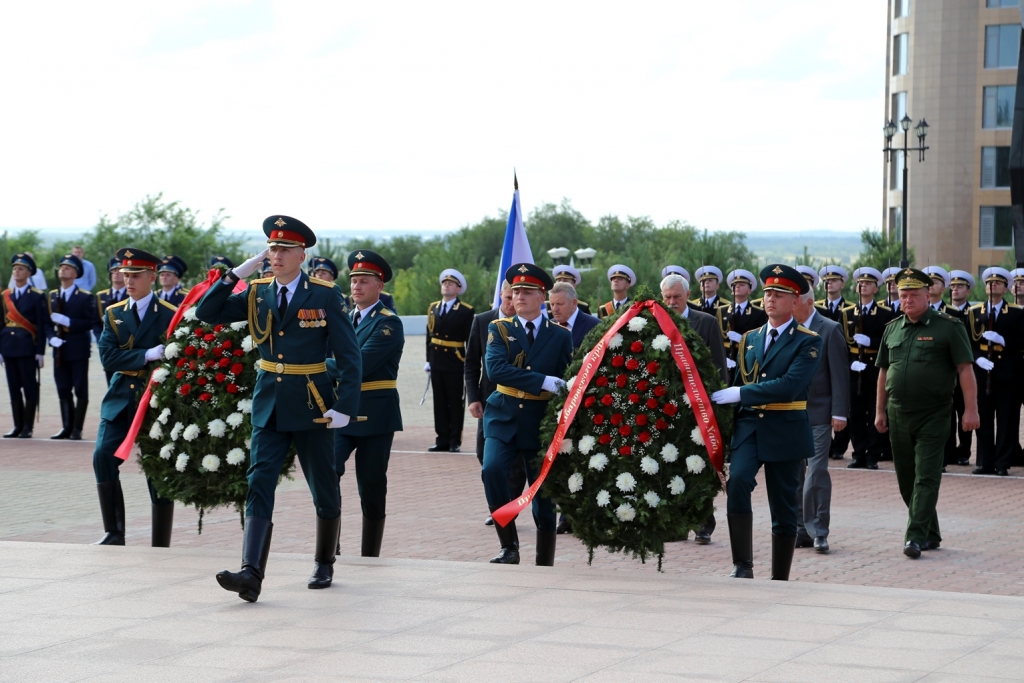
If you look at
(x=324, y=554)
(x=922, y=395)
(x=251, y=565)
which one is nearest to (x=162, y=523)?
(x=324, y=554)

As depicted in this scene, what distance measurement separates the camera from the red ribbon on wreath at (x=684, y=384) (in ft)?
26.1

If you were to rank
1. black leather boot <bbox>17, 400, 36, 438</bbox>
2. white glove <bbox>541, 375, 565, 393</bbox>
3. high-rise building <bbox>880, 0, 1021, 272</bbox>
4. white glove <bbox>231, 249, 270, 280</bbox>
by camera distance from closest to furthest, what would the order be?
white glove <bbox>231, 249, 270, 280</bbox>, white glove <bbox>541, 375, 565, 393</bbox>, black leather boot <bbox>17, 400, 36, 438</bbox>, high-rise building <bbox>880, 0, 1021, 272</bbox>

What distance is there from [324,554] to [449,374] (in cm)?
873

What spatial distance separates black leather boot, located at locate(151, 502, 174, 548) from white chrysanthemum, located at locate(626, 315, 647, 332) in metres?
3.35

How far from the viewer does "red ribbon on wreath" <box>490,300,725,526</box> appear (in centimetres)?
796

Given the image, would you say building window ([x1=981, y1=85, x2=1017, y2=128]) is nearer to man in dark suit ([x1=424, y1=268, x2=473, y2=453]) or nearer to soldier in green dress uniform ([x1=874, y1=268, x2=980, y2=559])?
man in dark suit ([x1=424, y1=268, x2=473, y2=453])

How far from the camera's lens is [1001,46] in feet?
217

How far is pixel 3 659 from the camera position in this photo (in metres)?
5.76

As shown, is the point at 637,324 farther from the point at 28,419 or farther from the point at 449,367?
the point at 28,419

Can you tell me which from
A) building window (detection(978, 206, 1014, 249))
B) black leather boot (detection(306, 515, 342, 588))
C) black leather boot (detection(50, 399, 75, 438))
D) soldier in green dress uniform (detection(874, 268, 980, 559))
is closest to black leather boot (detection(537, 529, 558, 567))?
black leather boot (detection(306, 515, 342, 588))

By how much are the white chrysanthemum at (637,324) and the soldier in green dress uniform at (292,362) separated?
5.70ft

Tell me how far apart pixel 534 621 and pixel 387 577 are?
4.59 feet

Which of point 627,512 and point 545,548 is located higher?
point 627,512

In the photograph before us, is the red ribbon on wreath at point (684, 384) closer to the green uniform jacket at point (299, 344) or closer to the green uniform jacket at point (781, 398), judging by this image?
the green uniform jacket at point (781, 398)
